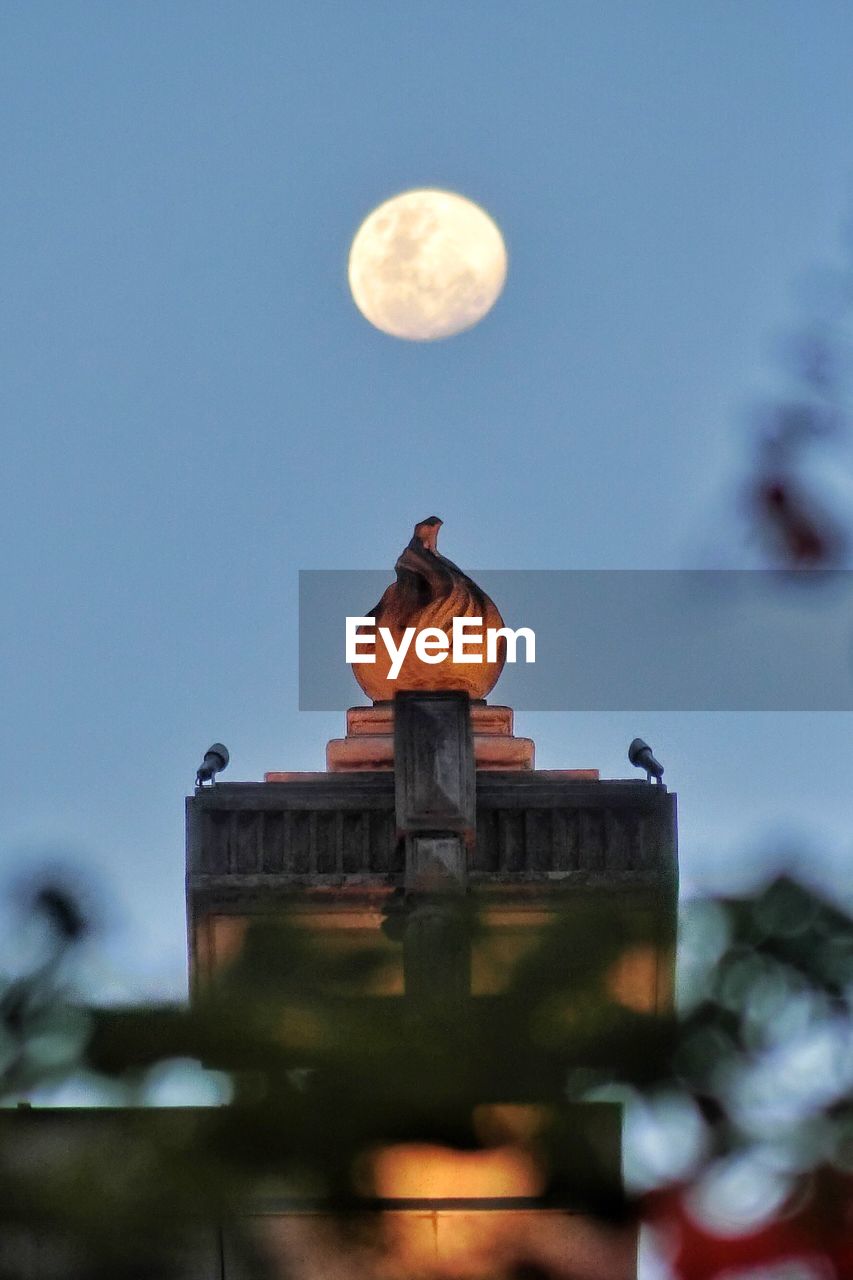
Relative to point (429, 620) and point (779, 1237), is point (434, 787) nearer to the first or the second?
point (429, 620)

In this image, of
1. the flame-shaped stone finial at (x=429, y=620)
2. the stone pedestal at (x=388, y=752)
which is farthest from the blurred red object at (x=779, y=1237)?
the flame-shaped stone finial at (x=429, y=620)

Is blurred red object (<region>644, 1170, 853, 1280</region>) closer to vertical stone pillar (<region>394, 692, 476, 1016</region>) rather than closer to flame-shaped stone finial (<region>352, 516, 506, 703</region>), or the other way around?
vertical stone pillar (<region>394, 692, 476, 1016</region>)

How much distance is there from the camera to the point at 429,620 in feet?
79.2

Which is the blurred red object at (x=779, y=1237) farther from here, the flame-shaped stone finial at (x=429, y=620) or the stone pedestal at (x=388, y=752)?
the flame-shaped stone finial at (x=429, y=620)

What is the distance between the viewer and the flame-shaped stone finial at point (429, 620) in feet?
78.5

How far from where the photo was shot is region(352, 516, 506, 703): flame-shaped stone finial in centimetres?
2392

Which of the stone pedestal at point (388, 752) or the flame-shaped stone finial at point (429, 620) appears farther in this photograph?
the flame-shaped stone finial at point (429, 620)

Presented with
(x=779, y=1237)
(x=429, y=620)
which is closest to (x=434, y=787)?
(x=429, y=620)

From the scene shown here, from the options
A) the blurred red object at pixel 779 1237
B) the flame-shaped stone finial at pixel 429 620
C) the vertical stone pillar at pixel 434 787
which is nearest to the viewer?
the blurred red object at pixel 779 1237

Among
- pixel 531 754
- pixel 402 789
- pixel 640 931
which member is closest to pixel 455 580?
pixel 531 754

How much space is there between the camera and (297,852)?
20625 millimetres

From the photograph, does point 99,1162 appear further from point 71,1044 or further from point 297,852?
point 297,852

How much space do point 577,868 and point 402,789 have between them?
1777 millimetres

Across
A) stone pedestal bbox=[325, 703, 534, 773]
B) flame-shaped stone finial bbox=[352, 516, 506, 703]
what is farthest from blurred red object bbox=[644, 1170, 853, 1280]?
flame-shaped stone finial bbox=[352, 516, 506, 703]
